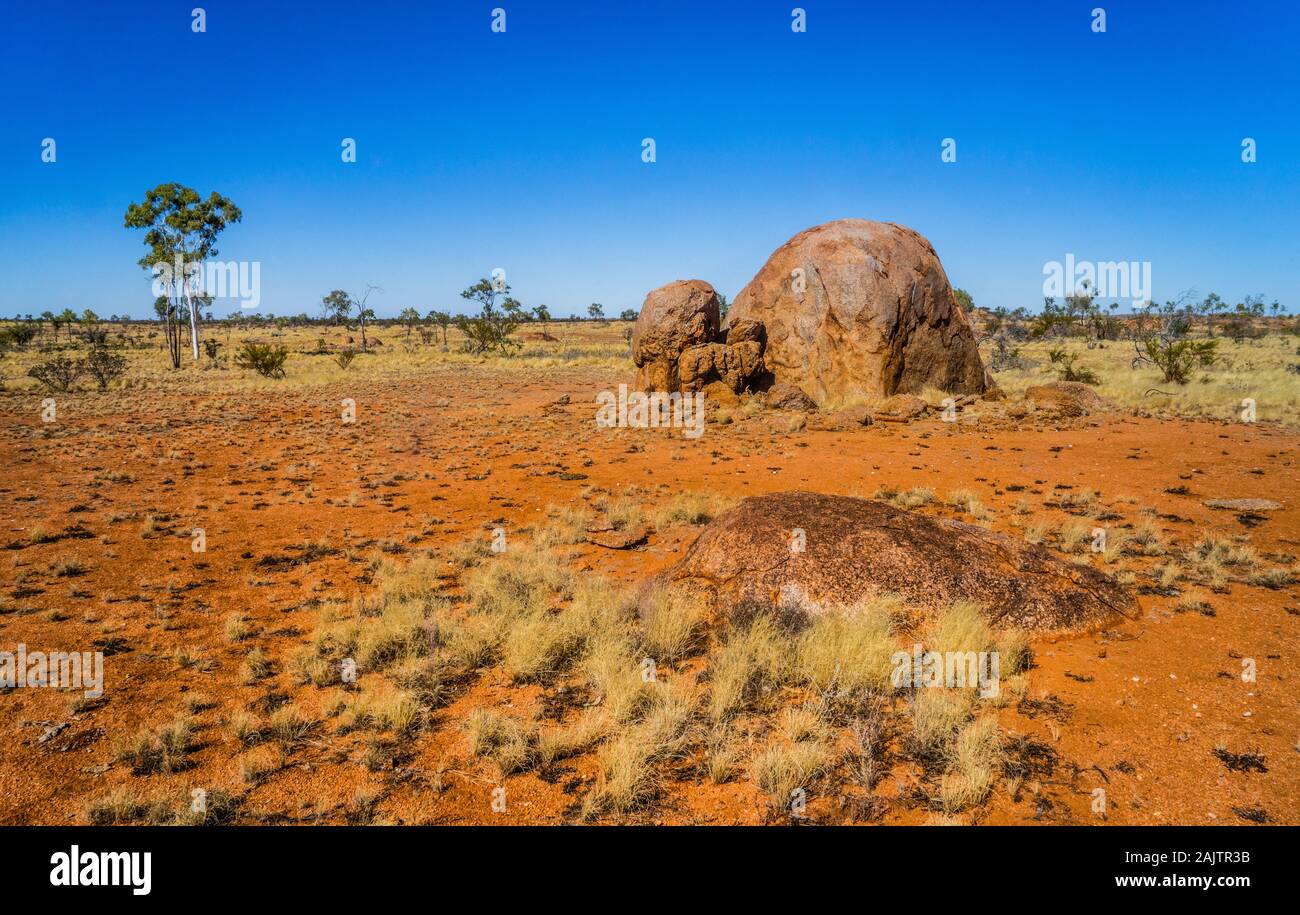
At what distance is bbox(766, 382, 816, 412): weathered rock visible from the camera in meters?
19.0

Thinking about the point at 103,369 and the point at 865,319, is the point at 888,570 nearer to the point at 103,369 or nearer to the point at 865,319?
the point at 865,319

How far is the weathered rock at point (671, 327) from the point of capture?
65.6 ft

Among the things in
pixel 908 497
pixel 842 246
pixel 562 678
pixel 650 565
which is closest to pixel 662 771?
pixel 562 678

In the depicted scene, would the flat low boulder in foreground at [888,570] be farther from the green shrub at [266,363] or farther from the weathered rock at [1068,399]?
the green shrub at [266,363]

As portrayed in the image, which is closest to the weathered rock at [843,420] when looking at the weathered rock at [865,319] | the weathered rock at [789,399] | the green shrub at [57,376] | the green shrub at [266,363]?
the weathered rock at [789,399]

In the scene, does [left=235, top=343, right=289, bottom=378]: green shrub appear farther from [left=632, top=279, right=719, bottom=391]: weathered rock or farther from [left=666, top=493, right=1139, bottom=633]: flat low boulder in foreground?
[left=666, top=493, right=1139, bottom=633]: flat low boulder in foreground

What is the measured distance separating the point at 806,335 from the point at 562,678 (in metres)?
16.3

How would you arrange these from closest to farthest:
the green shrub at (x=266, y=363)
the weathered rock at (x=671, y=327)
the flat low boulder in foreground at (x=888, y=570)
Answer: the flat low boulder in foreground at (x=888, y=570), the weathered rock at (x=671, y=327), the green shrub at (x=266, y=363)

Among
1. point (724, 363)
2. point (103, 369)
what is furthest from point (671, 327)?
point (103, 369)

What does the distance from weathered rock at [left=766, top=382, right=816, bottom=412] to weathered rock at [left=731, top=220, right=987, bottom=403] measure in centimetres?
47

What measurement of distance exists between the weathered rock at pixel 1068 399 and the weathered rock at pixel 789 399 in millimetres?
6067

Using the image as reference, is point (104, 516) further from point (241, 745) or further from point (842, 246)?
point (842, 246)

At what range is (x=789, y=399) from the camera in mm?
19078

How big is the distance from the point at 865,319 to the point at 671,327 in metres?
5.64
